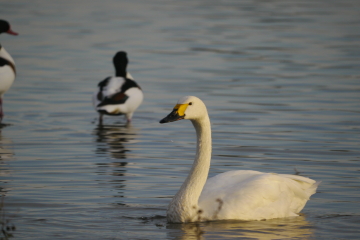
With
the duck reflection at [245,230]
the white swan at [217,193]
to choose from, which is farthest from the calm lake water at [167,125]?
the white swan at [217,193]

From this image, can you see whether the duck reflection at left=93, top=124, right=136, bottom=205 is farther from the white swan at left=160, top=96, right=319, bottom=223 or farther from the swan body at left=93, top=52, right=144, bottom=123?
the white swan at left=160, top=96, right=319, bottom=223

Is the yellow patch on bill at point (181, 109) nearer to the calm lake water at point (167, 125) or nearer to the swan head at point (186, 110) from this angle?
the swan head at point (186, 110)

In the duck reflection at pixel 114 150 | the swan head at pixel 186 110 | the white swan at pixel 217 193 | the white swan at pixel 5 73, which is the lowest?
the duck reflection at pixel 114 150

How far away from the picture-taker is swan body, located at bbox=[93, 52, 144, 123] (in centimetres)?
1431

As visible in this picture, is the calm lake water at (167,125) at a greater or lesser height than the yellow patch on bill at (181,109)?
lesser

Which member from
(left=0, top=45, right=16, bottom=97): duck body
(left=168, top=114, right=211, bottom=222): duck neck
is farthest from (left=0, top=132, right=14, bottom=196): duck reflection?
(left=0, top=45, right=16, bottom=97): duck body

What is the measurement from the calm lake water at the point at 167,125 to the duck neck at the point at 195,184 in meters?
0.15

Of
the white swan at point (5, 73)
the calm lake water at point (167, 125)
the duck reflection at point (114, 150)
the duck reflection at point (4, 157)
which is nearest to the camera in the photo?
the calm lake water at point (167, 125)

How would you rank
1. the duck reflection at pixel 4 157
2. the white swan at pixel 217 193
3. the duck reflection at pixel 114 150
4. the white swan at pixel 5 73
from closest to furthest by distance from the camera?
the white swan at pixel 217 193, the duck reflection at pixel 4 157, the duck reflection at pixel 114 150, the white swan at pixel 5 73

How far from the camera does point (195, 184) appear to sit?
770 cm

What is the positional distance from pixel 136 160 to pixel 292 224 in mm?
3643

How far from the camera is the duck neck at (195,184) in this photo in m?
7.62

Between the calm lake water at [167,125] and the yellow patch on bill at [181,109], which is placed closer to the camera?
the yellow patch on bill at [181,109]

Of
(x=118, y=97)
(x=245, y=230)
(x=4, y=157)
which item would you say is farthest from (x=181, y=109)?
(x=118, y=97)
